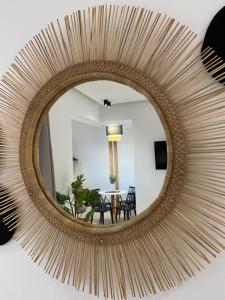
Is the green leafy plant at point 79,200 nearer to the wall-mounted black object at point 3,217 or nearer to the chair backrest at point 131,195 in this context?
the chair backrest at point 131,195

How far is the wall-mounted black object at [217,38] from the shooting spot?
65cm

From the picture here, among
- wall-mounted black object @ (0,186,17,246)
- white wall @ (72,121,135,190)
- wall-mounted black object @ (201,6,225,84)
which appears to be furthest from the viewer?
wall-mounted black object @ (0,186,17,246)

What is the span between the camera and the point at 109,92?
2.49ft

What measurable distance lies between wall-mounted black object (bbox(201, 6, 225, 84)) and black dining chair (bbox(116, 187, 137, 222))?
369 millimetres

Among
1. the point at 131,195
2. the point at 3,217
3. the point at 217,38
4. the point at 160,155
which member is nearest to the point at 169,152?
the point at 160,155

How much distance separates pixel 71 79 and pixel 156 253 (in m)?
0.54

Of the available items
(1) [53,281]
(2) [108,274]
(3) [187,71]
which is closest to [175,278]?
(2) [108,274]

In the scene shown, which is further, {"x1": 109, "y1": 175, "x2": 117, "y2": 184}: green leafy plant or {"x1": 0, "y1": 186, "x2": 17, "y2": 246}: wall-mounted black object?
{"x1": 0, "y1": 186, "x2": 17, "y2": 246}: wall-mounted black object

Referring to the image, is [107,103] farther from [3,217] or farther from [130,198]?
[3,217]

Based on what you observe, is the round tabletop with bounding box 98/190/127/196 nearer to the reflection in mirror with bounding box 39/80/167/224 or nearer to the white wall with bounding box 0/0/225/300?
the reflection in mirror with bounding box 39/80/167/224

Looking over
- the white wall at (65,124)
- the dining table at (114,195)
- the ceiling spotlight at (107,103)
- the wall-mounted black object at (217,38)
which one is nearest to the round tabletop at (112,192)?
the dining table at (114,195)

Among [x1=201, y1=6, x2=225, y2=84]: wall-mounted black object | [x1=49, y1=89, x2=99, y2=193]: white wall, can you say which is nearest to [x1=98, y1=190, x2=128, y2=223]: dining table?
[x1=49, y1=89, x2=99, y2=193]: white wall

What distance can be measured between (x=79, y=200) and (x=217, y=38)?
1.85 feet

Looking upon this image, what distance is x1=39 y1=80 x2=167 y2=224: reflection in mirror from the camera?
0.72 metres
